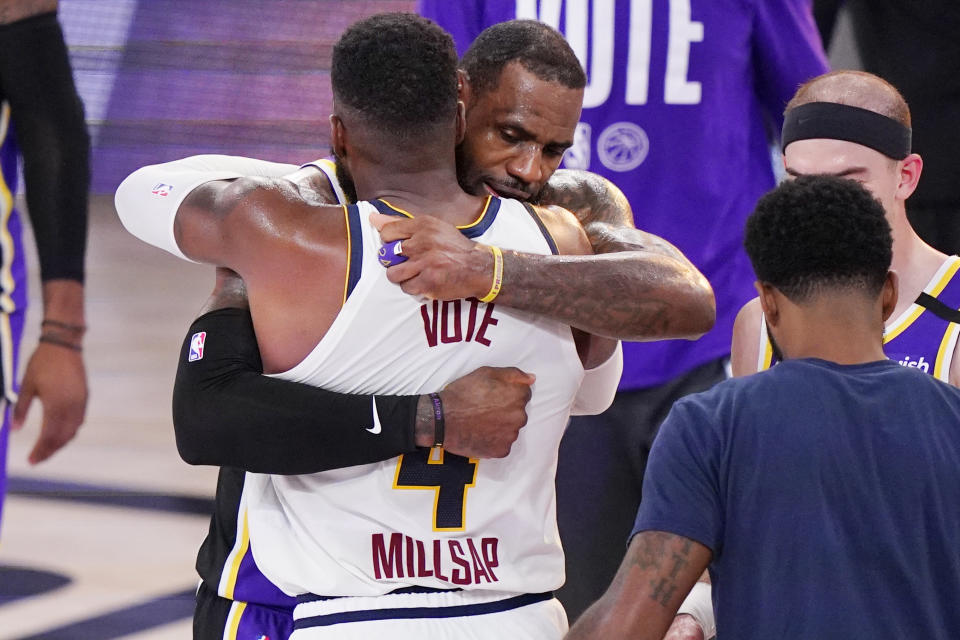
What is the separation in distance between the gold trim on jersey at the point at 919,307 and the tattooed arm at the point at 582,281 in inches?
26.4

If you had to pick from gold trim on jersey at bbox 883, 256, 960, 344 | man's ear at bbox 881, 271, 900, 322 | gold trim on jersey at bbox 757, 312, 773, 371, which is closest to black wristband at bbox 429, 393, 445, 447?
man's ear at bbox 881, 271, 900, 322

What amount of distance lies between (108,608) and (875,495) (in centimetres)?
373

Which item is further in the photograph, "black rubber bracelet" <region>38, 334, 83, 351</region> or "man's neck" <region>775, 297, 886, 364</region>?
"black rubber bracelet" <region>38, 334, 83, 351</region>

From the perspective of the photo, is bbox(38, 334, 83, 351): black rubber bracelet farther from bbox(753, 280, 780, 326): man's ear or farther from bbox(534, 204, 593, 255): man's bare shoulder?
bbox(753, 280, 780, 326): man's ear

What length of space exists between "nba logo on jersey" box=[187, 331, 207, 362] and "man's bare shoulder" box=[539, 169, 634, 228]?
0.84 metres

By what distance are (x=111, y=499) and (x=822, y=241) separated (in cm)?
391

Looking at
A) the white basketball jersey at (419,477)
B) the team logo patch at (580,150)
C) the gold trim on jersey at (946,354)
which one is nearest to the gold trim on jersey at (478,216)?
the white basketball jersey at (419,477)

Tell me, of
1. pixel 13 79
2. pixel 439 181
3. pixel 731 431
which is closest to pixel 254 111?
pixel 13 79

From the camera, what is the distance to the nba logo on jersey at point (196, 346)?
2324 mm

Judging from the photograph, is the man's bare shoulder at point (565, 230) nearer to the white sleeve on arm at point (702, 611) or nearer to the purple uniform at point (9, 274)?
the white sleeve on arm at point (702, 611)

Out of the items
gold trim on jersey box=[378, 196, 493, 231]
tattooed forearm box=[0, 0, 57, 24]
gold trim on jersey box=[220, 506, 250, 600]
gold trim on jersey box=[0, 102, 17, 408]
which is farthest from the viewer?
tattooed forearm box=[0, 0, 57, 24]

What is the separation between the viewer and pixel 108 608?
477 centimetres

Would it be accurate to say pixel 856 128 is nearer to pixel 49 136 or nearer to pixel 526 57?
pixel 526 57

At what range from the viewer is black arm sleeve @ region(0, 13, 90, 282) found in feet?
14.4
